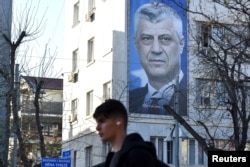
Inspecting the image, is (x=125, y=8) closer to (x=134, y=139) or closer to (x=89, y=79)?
(x=89, y=79)

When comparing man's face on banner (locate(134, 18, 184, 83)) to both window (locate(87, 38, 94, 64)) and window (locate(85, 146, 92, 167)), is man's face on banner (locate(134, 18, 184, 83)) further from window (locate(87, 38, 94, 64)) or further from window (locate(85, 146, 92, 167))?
window (locate(85, 146, 92, 167))

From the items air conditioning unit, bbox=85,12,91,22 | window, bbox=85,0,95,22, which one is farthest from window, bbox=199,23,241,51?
air conditioning unit, bbox=85,12,91,22

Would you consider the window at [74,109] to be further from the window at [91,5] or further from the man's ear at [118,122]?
the man's ear at [118,122]

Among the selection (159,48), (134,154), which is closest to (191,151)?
(159,48)

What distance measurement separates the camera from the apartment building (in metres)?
33.6

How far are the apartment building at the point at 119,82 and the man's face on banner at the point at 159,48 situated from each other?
28cm

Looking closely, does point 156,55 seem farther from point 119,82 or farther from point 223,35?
point 223,35

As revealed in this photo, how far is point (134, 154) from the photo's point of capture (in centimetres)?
386

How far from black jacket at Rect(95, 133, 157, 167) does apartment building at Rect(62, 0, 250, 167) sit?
2699cm

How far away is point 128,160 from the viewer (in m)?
3.87

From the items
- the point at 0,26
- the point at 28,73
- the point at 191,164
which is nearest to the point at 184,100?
the point at 191,164

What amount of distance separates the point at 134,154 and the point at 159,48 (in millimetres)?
30785

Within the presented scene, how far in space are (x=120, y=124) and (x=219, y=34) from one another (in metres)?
15.0

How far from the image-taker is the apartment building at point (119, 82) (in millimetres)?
33625
